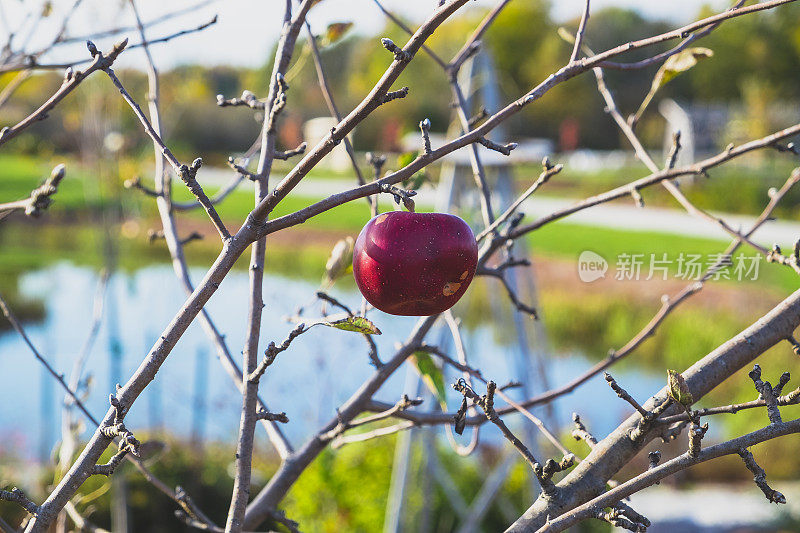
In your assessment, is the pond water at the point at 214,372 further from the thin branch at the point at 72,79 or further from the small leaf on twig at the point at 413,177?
the thin branch at the point at 72,79

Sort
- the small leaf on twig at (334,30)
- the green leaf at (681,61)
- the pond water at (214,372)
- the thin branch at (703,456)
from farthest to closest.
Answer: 1. the pond water at (214,372)
2. the small leaf on twig at (334,30)
3. the green leaf at (681,61)
4. the thin branch at (703,456)

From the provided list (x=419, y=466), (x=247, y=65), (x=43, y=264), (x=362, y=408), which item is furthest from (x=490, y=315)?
(x=247, y=65)

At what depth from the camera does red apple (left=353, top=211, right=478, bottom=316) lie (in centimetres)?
58

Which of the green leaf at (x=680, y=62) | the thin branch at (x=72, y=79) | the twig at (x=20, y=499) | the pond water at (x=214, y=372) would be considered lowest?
the twig at (x=20, y=499)

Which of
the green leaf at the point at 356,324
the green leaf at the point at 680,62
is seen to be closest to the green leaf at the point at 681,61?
the green leaf at the point at 680,62

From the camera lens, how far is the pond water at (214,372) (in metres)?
3.80

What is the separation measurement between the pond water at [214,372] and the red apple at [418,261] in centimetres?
167

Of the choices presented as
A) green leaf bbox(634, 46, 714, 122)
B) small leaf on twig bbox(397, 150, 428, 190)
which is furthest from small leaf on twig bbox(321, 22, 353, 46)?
green leaf bbox(634, 46, 714, 122)

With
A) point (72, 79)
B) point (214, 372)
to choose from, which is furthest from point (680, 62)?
point (214, 372)

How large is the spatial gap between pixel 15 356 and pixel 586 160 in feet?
50.9

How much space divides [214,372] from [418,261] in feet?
15.5

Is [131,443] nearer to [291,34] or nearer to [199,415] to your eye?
[291,34]

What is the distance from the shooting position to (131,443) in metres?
0.50

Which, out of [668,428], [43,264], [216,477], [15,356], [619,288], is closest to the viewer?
[668,428]
